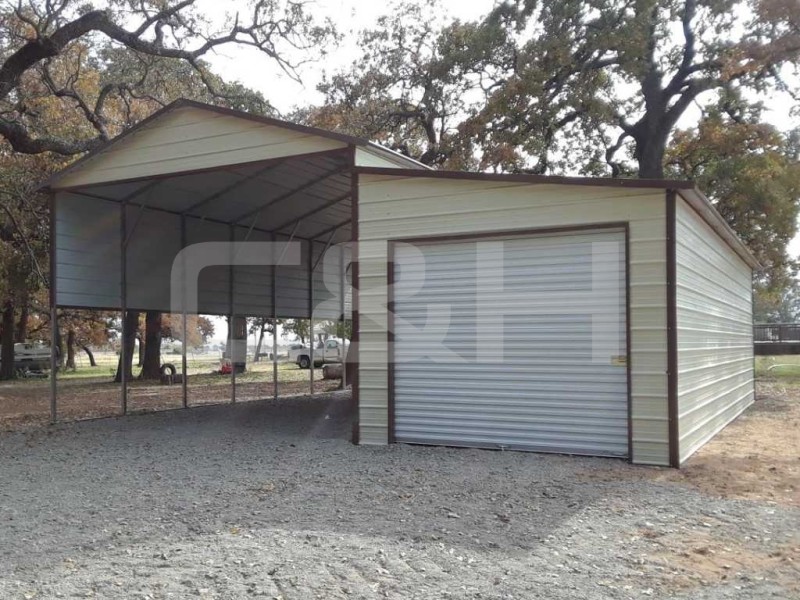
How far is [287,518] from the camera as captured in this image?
18.6ft

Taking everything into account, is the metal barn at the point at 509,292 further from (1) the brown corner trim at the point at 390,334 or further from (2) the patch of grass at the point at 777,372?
(2) the patch of grass at the point at 777,372

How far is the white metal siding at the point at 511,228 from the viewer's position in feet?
24.7

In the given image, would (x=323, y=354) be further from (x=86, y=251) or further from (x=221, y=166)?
(x=221, y=166)

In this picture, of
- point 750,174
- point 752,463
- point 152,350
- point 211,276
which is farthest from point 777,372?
point 152,350

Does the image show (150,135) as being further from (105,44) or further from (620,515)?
(105,44)

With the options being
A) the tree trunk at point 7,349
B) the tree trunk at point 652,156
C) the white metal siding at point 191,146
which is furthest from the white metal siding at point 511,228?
the tree trunk at point 7,349

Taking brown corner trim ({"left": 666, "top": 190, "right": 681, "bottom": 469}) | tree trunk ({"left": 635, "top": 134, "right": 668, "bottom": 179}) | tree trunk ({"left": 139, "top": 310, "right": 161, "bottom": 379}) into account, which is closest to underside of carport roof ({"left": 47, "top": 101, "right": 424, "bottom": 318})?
brown corner trim ({"left": 666, "top": 190, "right": 681, "bottom": 469})

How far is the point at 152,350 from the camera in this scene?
2539 cm

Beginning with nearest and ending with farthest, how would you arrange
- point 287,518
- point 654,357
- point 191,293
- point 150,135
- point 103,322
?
point 287,518 → point 654,357 → point 150,135 → point 191,293 → point 103,322

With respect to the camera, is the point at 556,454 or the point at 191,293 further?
the point at 191,293

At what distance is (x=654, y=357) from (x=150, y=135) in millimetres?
7650

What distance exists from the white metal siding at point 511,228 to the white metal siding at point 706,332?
0.36 meters

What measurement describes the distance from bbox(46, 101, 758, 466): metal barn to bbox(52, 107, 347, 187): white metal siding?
0.02 metres

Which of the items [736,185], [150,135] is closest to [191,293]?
[150,135]
